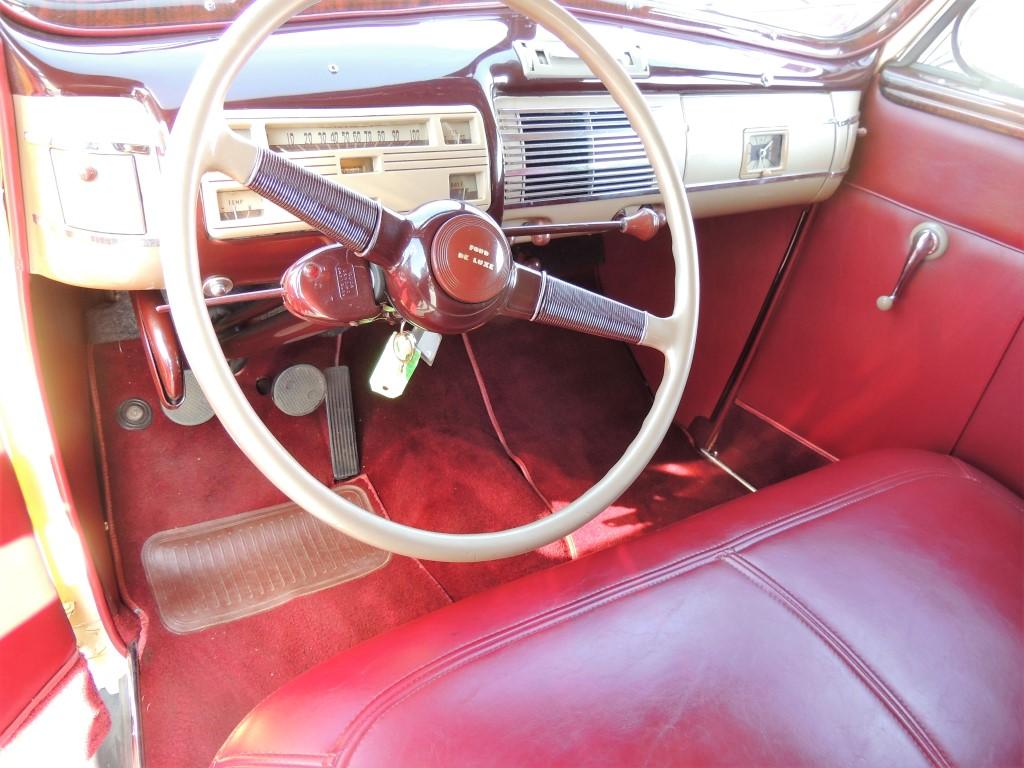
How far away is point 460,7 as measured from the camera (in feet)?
3.88

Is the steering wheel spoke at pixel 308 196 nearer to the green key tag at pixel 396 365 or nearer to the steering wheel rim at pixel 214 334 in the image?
the steering wheel rim at pixel 214 334

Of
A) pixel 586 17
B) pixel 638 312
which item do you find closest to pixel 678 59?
pixel 586 17

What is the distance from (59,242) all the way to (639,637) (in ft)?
2.72

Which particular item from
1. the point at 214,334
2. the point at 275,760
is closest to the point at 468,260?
the point at 214,334

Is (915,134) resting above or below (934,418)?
above

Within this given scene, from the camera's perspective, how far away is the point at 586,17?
131 centimetres

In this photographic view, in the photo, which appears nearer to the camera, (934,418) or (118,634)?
(118,634)

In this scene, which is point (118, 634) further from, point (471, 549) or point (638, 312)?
point (638, 312)

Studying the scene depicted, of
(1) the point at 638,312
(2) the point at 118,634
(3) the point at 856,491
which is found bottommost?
(2) the point at 118,634

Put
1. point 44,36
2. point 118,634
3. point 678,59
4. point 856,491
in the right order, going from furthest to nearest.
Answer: point 678,59 → point 118,634 → point 856,491 → point 44,36

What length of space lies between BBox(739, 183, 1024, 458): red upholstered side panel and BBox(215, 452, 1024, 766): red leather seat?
0.55 m

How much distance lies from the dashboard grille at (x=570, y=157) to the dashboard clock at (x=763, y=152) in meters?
0.24

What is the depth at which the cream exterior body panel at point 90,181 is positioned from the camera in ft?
2.81

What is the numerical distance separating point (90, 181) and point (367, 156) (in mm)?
336
